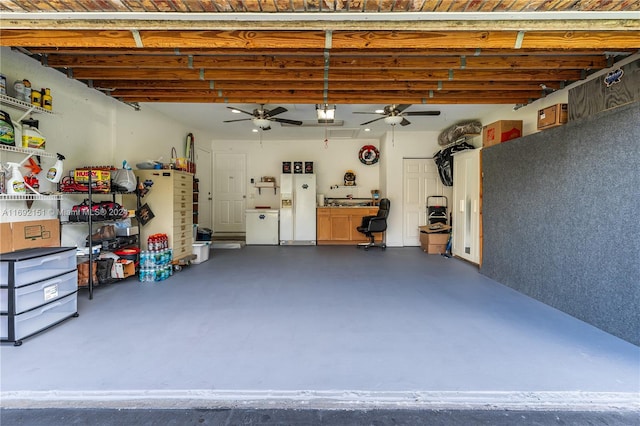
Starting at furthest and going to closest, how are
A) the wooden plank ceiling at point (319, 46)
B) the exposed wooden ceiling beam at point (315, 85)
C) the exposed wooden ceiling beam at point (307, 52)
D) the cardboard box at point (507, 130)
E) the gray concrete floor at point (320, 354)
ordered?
the cardboard box at point (507, 130), the exposed wooden ceiling beam at point (315, 85), the exposed wooden ceiling beam at point (307, 52), the wooden plank ceiling at point (319, 46), the gray concrete floor at point (320, 354)

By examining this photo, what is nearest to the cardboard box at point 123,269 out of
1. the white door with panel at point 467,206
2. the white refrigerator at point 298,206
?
the white refrigerator at point 298,206

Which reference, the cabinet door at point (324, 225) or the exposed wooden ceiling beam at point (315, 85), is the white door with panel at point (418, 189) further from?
the exposed wooden ceiling beam at point (315, 85)

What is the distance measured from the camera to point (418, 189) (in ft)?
24.4

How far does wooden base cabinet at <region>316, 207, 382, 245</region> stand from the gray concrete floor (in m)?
3.94

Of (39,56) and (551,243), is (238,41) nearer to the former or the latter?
(39,56)

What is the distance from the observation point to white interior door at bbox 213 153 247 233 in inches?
339

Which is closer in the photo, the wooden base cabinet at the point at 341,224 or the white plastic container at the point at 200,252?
the white plastic container at the point at 200,252

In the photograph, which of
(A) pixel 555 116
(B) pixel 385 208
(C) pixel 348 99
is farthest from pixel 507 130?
(B) pixel 385 208

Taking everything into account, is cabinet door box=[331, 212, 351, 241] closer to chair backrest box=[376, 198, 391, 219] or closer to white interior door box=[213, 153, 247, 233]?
chair backrest box=[376, 198, 391, 219]

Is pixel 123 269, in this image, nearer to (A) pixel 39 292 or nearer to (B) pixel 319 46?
(A) pixel 39 292

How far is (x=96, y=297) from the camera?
3.58 metres

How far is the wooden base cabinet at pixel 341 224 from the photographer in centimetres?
780

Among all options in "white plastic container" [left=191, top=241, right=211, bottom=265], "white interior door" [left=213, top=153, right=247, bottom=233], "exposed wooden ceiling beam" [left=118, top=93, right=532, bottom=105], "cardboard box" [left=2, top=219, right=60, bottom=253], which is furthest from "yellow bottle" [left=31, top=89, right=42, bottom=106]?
"white interior door" [left=213, top=153, right=247, bottom=233]

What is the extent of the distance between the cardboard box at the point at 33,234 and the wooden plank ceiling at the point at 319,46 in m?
1.69
